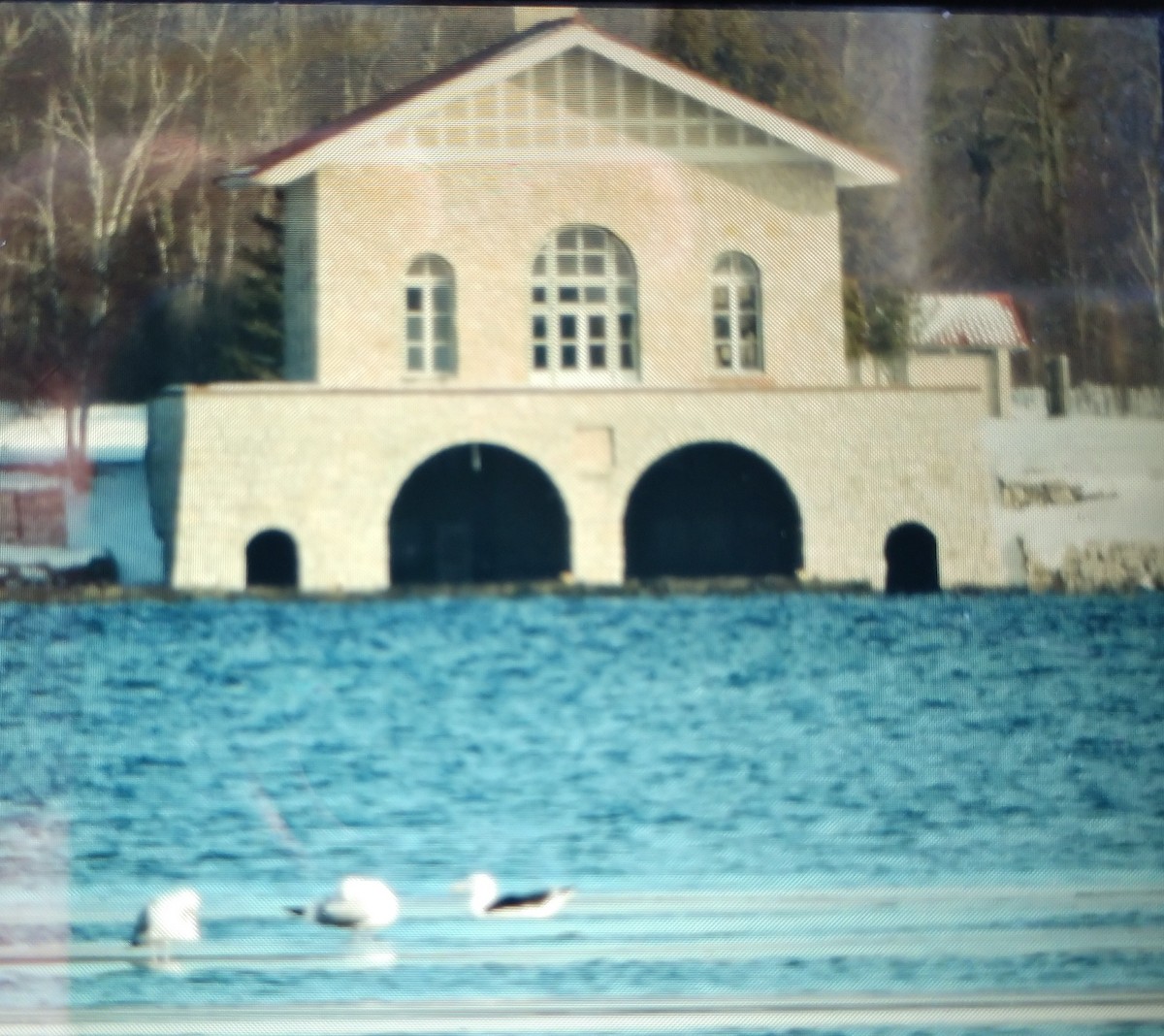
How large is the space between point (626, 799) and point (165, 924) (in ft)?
3.09

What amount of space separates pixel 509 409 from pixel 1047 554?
3.28 feet

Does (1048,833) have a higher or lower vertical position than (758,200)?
lower

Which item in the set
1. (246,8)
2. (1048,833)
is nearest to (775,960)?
(1048,833)

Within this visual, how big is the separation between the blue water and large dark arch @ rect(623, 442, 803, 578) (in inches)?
3.4

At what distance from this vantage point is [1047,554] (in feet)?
12.2

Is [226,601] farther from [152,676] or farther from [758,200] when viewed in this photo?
[758,200]

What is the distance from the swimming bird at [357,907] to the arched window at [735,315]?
3.63ft

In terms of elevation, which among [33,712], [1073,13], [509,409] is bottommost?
[33,712]

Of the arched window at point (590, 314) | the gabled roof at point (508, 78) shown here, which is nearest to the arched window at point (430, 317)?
the arched window at point (590, 314)

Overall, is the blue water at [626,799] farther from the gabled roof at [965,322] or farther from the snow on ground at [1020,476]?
the gabled roof at [965,322]

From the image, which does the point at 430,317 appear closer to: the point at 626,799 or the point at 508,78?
the point at 508,78

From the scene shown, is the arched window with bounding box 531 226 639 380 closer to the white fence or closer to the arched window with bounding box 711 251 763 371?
the arched window with bounding box 711 251 763 371

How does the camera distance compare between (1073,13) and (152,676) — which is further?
(152,676)

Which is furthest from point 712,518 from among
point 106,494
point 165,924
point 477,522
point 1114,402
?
Result: point 165,924
